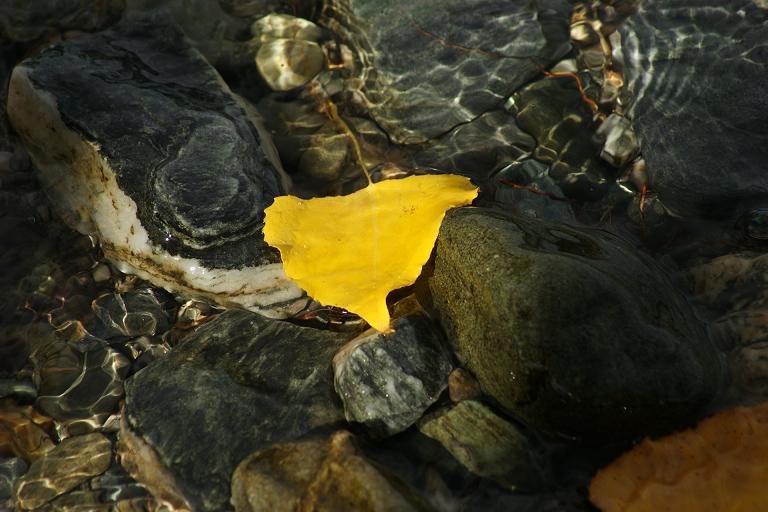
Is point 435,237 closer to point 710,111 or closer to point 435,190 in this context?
point 435,190

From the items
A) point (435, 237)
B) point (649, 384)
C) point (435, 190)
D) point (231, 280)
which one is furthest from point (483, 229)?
point (231, 280)

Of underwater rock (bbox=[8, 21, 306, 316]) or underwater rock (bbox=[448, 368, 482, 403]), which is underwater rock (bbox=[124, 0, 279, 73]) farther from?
underwater rock (bbox=[448, 368, 482, 403])

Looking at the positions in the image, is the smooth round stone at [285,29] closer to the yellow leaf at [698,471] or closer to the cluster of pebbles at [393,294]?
the cluster of pebbles at [393,294]

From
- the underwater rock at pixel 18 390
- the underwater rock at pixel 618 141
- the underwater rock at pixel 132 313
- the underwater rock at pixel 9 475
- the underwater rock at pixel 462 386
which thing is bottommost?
the underwater rock at pixel 9 475

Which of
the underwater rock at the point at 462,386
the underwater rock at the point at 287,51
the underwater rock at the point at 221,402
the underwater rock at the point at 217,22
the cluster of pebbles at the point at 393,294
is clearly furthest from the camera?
the underwater rock at the point at 287,51

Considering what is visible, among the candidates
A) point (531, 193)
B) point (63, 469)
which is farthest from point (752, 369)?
point (63, 469)

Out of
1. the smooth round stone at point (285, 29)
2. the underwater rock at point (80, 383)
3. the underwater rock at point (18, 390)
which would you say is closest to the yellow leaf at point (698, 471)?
the underwater rock at point (80, 383)

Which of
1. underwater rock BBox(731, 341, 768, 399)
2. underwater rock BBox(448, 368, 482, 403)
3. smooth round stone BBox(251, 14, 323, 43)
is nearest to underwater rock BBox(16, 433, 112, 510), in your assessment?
underwater rock BBox(448, 368, 482, 403)
